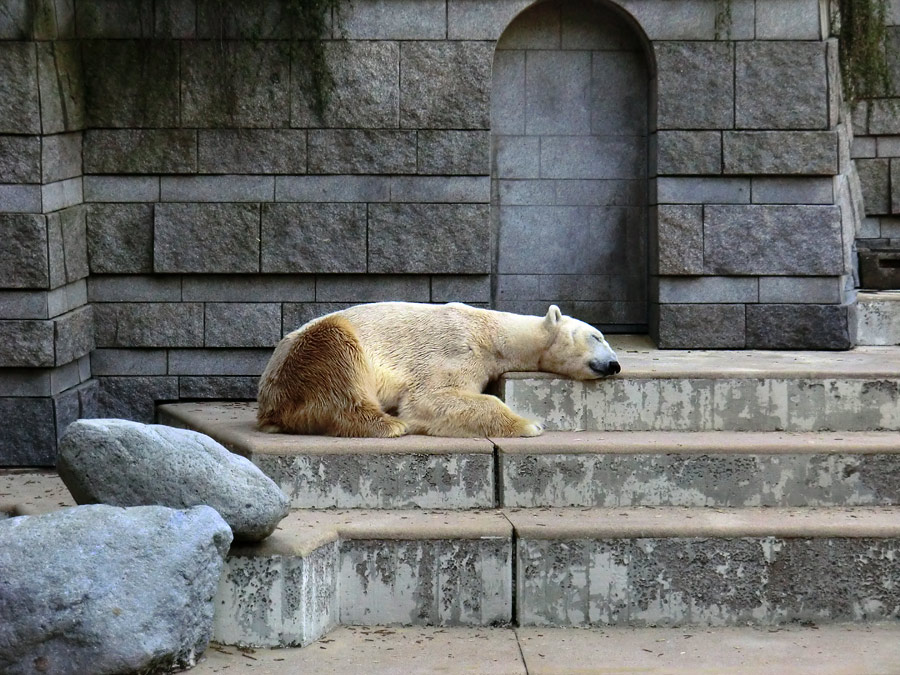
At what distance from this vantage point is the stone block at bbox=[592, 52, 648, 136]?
7977mm

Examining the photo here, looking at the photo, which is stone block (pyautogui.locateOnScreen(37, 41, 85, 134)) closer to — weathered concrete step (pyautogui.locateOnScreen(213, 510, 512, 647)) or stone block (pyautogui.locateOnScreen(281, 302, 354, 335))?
stone block (pyautogui.locateOnScreen(281, 302, 354, 335))

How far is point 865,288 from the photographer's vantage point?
29.6 ft

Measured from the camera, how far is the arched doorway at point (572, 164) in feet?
26.1

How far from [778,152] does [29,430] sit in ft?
15.9

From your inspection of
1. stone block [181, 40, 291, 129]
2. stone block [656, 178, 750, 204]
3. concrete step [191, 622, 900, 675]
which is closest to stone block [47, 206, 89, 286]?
stone block [181, 40, 291, 129]

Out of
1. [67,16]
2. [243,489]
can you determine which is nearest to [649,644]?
[243,489]

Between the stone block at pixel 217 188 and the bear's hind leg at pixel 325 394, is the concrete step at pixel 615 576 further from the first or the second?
the stone block at pixel 217 188

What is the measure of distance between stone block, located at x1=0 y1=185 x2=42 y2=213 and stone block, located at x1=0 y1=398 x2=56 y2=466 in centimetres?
109

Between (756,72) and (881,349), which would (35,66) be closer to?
(756,72)

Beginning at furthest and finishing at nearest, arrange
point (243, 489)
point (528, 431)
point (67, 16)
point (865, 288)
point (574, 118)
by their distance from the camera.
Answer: point (865, 288), point (574, 118), point (67, 16), point (528, 431), point (243, 489)

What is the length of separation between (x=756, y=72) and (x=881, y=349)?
1.94 metres

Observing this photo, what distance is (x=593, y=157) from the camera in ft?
26.5

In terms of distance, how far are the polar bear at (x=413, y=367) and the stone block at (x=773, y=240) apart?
161cm

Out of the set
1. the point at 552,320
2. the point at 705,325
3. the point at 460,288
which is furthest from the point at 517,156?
the point at 552,320
